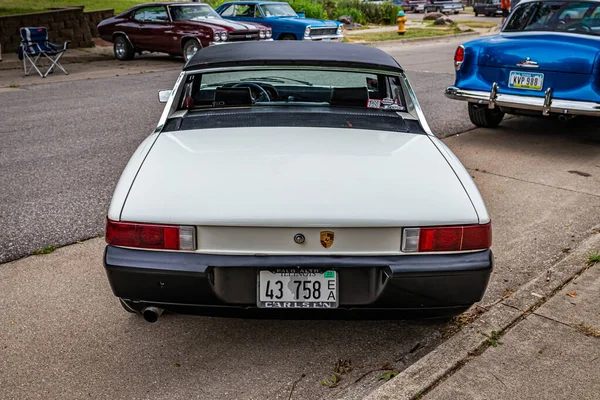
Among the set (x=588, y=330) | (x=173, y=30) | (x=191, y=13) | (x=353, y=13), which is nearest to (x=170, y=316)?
(x=588, y=330)

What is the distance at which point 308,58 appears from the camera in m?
3.83

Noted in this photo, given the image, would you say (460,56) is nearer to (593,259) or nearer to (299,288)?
(593,259)

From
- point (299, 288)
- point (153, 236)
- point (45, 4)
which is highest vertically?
point (45, 4)

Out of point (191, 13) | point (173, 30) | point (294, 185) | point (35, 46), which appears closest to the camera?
point (294, 185)

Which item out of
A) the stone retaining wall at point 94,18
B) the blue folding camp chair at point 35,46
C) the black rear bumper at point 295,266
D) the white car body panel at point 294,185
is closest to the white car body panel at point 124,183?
the white car body panel at point 294,185

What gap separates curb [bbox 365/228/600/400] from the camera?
2.81 metres

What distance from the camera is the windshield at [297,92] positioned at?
398cm

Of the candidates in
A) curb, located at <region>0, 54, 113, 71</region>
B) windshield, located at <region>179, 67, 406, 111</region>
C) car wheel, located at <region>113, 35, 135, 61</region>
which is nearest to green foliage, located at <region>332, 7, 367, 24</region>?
car wheel, located at <region>113, 35, 135, 61</region>

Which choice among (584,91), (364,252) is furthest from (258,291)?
(584,91)

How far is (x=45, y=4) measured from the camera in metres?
23.2

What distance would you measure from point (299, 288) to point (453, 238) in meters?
0.70

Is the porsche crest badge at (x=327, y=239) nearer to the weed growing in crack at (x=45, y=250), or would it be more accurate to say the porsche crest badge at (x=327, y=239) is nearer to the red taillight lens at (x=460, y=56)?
the weed growing in crack at (x=45, y=250)

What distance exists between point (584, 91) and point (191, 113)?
4.50 meters

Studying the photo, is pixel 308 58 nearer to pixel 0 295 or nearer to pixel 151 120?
pixel 0 295
